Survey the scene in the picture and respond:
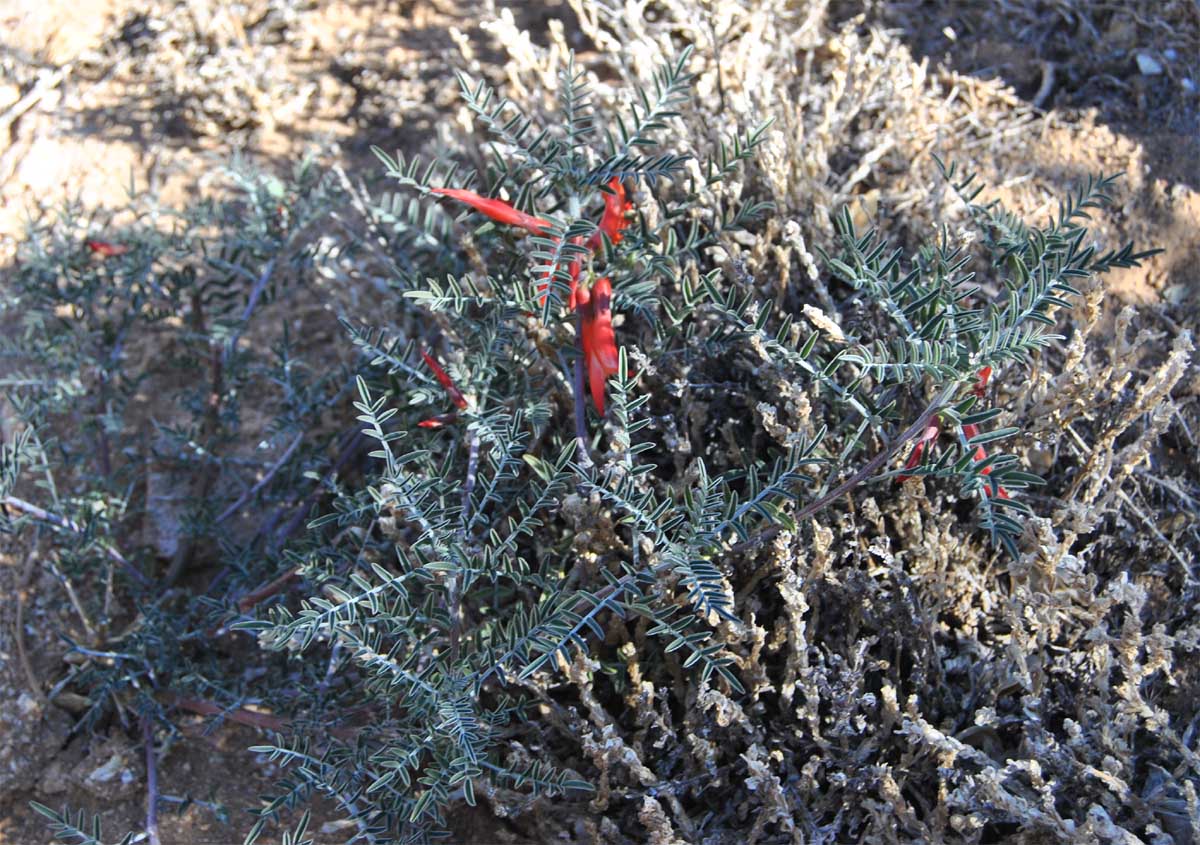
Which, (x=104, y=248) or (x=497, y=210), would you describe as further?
(x=104, y=248)

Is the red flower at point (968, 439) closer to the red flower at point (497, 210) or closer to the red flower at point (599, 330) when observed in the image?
the red flower at point (599, 330)

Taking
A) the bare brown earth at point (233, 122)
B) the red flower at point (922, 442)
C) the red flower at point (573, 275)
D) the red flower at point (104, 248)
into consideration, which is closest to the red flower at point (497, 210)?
the red flower at point (573, 275)

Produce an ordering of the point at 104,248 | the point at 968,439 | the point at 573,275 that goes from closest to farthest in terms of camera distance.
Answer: the point at 968,439, the point at 573,275, the point at 104,248

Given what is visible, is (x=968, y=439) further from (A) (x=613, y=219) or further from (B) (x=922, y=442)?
(A) (x=613, y=219)

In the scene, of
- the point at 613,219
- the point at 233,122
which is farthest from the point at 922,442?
the point at 233,122

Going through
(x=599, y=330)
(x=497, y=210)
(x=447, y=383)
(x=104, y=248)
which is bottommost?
(x=104, y=248)

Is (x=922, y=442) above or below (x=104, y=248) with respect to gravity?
above
